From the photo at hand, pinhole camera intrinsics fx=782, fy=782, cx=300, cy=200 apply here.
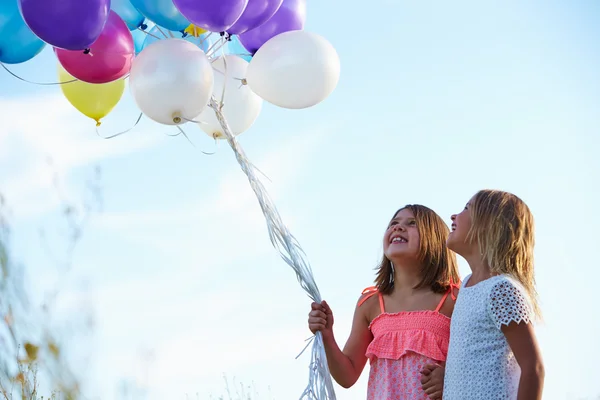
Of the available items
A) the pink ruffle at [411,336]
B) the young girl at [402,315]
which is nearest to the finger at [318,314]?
the young girl at [402,315]

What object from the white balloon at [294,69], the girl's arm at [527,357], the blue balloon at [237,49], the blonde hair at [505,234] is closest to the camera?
the girl's arm at [527,357]

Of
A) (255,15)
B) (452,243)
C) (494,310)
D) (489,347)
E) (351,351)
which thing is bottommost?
(351,351)

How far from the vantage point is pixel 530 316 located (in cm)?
216

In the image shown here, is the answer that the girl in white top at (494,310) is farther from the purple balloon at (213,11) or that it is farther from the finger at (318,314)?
the purple balloon at (213,11)

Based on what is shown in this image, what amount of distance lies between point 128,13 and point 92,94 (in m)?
0.31

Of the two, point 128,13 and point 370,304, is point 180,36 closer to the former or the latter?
point 128,13

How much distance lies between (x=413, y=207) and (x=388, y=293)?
31cm

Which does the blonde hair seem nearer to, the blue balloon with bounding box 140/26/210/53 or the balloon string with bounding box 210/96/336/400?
the balloon string with bounding box 210/96/336/400

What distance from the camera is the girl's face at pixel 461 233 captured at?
2410 mm

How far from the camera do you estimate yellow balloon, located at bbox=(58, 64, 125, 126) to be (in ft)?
9.11

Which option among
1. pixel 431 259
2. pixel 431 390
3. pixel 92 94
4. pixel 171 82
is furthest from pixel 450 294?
pixel 92 94

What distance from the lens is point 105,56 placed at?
2.47m

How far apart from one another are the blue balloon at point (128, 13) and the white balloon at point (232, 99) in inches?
12.4

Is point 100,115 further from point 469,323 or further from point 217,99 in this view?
point 469,323
